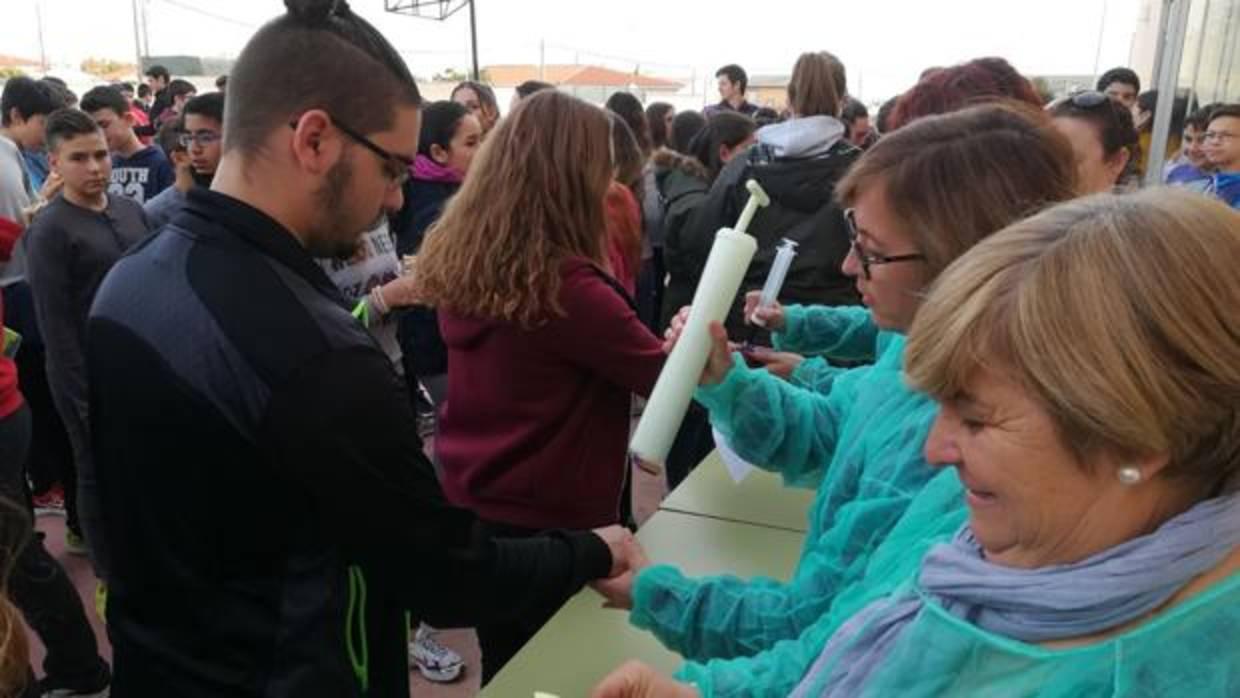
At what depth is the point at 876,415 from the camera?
3.78 feet

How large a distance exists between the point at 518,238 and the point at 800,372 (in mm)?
792

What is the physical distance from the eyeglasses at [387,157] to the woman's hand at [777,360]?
1144 mm

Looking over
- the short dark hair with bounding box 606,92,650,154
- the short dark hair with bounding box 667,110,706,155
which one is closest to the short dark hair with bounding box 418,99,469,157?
the short dark hair with bounding box 606,92,650,154

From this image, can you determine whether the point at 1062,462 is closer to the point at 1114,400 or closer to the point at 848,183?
the point at 1114,400

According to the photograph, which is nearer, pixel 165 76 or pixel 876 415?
pixel 876 415

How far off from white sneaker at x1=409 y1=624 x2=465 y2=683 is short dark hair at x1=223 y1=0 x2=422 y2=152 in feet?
6.31

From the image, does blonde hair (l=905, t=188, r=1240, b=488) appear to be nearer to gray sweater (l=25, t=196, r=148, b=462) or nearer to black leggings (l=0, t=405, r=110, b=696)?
black leggings (l=0, t=405, r=110, b=696)

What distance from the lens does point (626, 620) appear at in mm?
1568

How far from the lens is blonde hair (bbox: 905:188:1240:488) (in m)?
0.62

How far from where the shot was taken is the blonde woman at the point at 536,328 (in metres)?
1.72

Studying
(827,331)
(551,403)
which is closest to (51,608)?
(551,403)

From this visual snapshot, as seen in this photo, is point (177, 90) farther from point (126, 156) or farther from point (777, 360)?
point (777, 360)

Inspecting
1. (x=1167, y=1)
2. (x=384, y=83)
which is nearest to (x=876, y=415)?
(x=384, y=83)

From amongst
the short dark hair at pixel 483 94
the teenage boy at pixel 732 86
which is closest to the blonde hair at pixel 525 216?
the short dark hair at pixel 483 94
